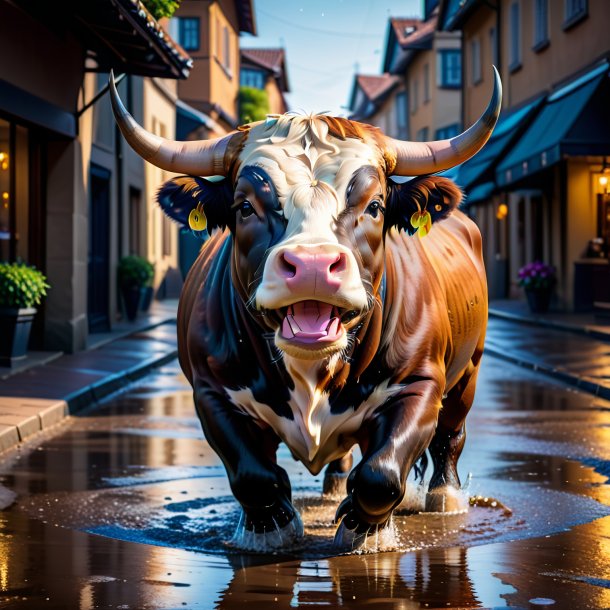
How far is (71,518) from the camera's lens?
654cm

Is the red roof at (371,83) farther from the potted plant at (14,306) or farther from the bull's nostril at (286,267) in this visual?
the bull's nostril at (286,267)

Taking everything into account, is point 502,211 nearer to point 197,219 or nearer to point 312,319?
point 197,219

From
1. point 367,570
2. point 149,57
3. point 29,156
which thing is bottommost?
point 367,570

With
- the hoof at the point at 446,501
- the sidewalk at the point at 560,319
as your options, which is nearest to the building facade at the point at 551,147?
the sidewalk at the point at 560,319

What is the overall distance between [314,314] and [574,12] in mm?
21823

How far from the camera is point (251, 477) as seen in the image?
5.58m

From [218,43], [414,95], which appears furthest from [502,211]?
[414,95]

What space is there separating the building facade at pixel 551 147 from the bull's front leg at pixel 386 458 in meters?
17.7

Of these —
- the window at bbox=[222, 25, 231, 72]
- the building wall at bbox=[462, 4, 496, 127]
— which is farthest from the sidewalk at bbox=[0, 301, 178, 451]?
the window at bbox=[222, 25, 231, 72]

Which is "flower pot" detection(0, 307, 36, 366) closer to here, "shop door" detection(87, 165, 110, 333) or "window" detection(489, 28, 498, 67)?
"shop door" detection(87, 165, 110, 333)

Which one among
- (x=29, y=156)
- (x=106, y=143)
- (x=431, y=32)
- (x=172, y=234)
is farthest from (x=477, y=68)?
(x=29, y=156)

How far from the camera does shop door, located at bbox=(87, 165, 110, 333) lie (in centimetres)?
2166

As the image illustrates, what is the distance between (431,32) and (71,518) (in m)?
46.1

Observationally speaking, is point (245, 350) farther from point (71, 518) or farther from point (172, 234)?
point (172, 234)
